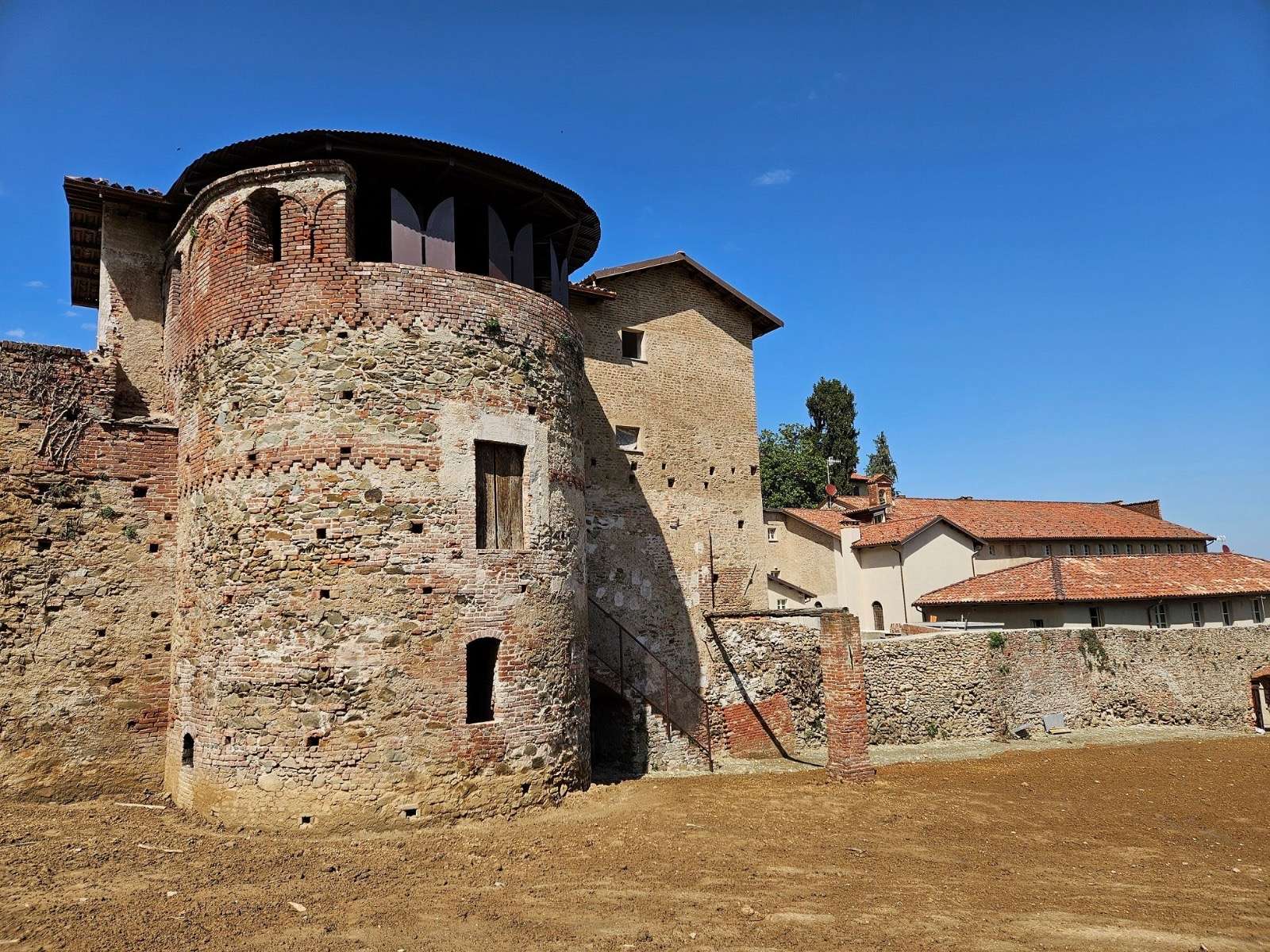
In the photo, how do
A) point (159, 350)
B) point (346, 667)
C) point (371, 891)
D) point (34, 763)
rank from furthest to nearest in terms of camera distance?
point (159, 350)
point (34, 763)
point (346, 667)
point (371, 891)

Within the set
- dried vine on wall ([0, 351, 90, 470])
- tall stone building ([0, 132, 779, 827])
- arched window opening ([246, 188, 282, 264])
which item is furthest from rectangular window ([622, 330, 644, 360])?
dried vine on wall ([0, 351, 90, 470])

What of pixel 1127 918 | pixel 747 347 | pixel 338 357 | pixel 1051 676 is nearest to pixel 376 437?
pixel 338 357

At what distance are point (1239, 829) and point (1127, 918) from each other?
5859 mm

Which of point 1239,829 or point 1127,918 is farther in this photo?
point 1239,829

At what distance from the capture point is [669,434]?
19688mm

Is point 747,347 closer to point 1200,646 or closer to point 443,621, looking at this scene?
point 443,621

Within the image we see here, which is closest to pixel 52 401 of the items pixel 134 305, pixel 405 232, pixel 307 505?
pixel 134 305

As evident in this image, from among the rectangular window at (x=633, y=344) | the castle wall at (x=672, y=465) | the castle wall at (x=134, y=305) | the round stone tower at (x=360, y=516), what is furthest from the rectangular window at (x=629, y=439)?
the castle wall at (x=134, y=305)

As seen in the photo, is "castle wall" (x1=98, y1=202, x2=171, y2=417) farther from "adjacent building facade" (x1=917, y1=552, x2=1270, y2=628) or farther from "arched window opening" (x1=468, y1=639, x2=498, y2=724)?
"adjacent building facade" (x1=917, y1=552, x2=1270, y2=628)

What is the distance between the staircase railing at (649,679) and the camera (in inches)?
688

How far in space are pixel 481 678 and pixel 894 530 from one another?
2160 centimetres

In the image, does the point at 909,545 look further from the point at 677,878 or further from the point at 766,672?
the point at 677,878

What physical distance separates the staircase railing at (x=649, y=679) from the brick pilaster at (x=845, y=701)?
387cm

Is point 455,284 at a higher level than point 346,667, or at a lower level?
higher
